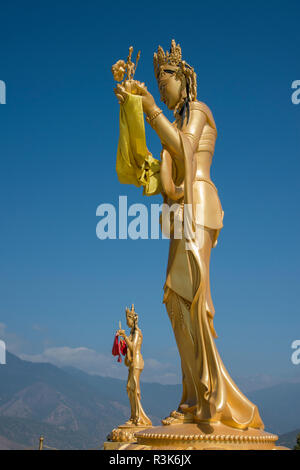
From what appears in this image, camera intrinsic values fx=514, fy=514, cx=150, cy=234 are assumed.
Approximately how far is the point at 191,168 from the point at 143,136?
61 cm

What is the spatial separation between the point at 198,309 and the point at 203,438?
3.66ft

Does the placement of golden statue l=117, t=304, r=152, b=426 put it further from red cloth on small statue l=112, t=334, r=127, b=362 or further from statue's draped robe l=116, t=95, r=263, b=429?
statue's draped robe l=116, t=95, r=263, b=429

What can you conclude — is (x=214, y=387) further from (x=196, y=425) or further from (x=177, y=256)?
(x=177, y=256)

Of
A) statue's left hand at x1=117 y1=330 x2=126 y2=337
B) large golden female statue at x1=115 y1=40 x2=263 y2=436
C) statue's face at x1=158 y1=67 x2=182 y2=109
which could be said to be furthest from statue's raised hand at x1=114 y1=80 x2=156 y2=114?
statue's left hand at x1=117 y1=330 x2=126 y2=337

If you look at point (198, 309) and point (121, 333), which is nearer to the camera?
point (198, 309)

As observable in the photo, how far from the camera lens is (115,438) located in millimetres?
11430

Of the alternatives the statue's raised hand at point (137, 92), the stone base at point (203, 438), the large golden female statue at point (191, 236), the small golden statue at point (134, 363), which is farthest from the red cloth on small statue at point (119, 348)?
the statue's raised hand at point (137, 92)

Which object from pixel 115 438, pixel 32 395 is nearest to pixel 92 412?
pixel 32 395

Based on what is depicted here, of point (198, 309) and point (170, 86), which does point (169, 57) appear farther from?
point (198, 309)

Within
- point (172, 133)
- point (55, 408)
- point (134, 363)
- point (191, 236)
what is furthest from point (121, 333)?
point (55, 408)

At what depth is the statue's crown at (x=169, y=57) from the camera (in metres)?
5.55

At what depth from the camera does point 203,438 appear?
420 cm

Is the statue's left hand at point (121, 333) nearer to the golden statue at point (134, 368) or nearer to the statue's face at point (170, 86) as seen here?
the golden statue at point (134, 368)
